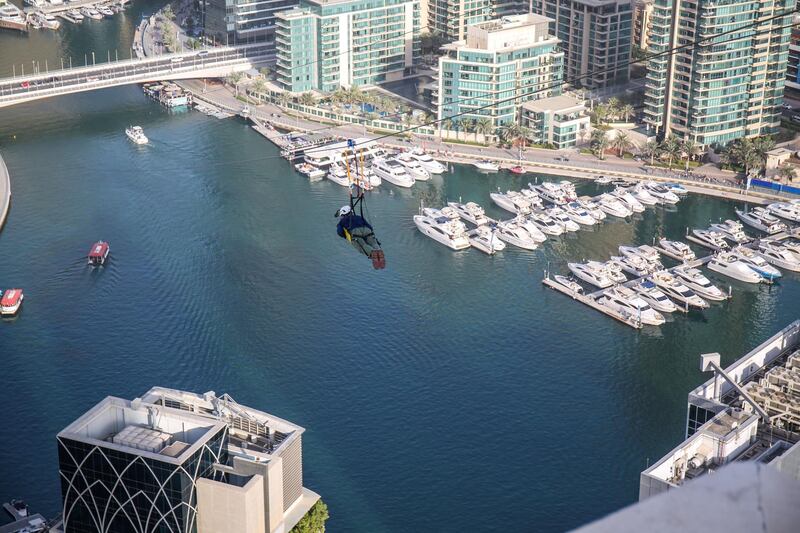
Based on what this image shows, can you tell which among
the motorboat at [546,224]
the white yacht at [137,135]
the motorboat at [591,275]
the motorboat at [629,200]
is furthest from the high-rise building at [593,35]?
the white yacht at [137,135]

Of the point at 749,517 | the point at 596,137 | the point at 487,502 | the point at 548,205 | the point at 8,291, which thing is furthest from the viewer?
the point at 596,137

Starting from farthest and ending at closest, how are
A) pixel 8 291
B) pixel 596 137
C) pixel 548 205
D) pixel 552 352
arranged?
1. pixel 596 137
2. pixel 548 205
3. pixel 8 291
4. pixel 552 352

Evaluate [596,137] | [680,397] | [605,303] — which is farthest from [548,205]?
[680,397]

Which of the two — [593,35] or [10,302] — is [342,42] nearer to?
[593,35]

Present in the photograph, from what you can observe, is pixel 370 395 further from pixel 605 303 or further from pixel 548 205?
pixel 548 205

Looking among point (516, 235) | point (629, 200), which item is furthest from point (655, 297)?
point (629, 200)

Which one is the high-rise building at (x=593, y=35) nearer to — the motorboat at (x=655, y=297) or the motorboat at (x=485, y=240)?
the motorboat at (x=485, y=240)
